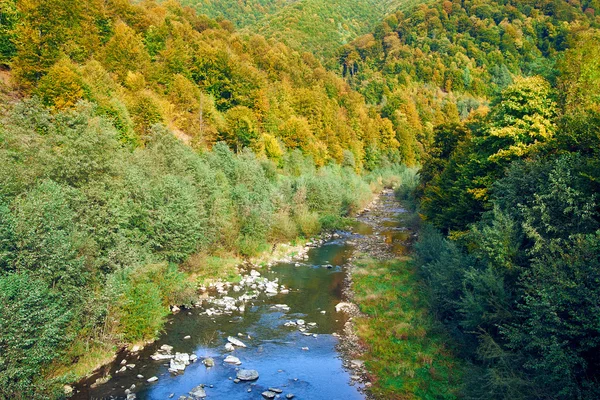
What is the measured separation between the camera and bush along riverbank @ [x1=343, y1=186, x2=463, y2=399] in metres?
17.7

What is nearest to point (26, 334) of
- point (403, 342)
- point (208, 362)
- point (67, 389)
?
point (67, 389)

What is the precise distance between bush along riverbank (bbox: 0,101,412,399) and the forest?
10cm

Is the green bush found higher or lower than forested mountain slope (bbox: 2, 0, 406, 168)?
lower

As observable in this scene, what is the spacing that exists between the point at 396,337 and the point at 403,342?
0.67m

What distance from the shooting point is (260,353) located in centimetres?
2073

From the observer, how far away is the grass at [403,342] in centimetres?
1753

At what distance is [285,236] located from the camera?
43.1 meters

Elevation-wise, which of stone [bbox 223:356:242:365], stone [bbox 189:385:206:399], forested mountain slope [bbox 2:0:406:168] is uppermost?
forested mountain slope [bbox 2:0:406:168]

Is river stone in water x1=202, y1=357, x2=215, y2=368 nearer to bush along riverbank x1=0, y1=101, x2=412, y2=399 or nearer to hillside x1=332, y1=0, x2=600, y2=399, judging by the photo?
bush along riverbank x1=0, y1=101, x2=412, y2=399

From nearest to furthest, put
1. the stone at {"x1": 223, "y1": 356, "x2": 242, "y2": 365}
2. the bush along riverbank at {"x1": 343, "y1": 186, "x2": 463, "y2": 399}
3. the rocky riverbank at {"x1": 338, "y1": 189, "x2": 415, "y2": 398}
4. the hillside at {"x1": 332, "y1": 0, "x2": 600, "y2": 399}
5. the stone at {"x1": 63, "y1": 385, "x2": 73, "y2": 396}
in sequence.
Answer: the hillside at {"x1": 332, "y1": 0, "x2": 600, "y2": 399}
the stone at {"x1": 63, "y1": 385, "x2": 73, "y2": 396}
the bush along riverbank at {"x1": 343, "y1": 186, "x2": 463, "y2": 399}
the stone at {"x1": 223, "y1": 356, "x2": 242, "y2": 365}
the rocky riverbank at {"x1": 338, "y1": 189, "x2": 415, "y2": 398}

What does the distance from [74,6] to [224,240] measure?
43.5 metres

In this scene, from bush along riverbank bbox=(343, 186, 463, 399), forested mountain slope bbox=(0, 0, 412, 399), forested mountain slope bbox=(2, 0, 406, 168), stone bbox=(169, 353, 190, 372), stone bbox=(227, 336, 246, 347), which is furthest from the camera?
forested mountain slope bbox=(2, 0, 406, 168)

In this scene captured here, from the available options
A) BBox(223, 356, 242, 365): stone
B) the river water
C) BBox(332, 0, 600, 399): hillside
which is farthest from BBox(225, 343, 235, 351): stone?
BBox(332, 0, 600, 399): hillside

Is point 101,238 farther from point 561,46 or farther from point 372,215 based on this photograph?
point 561,46
